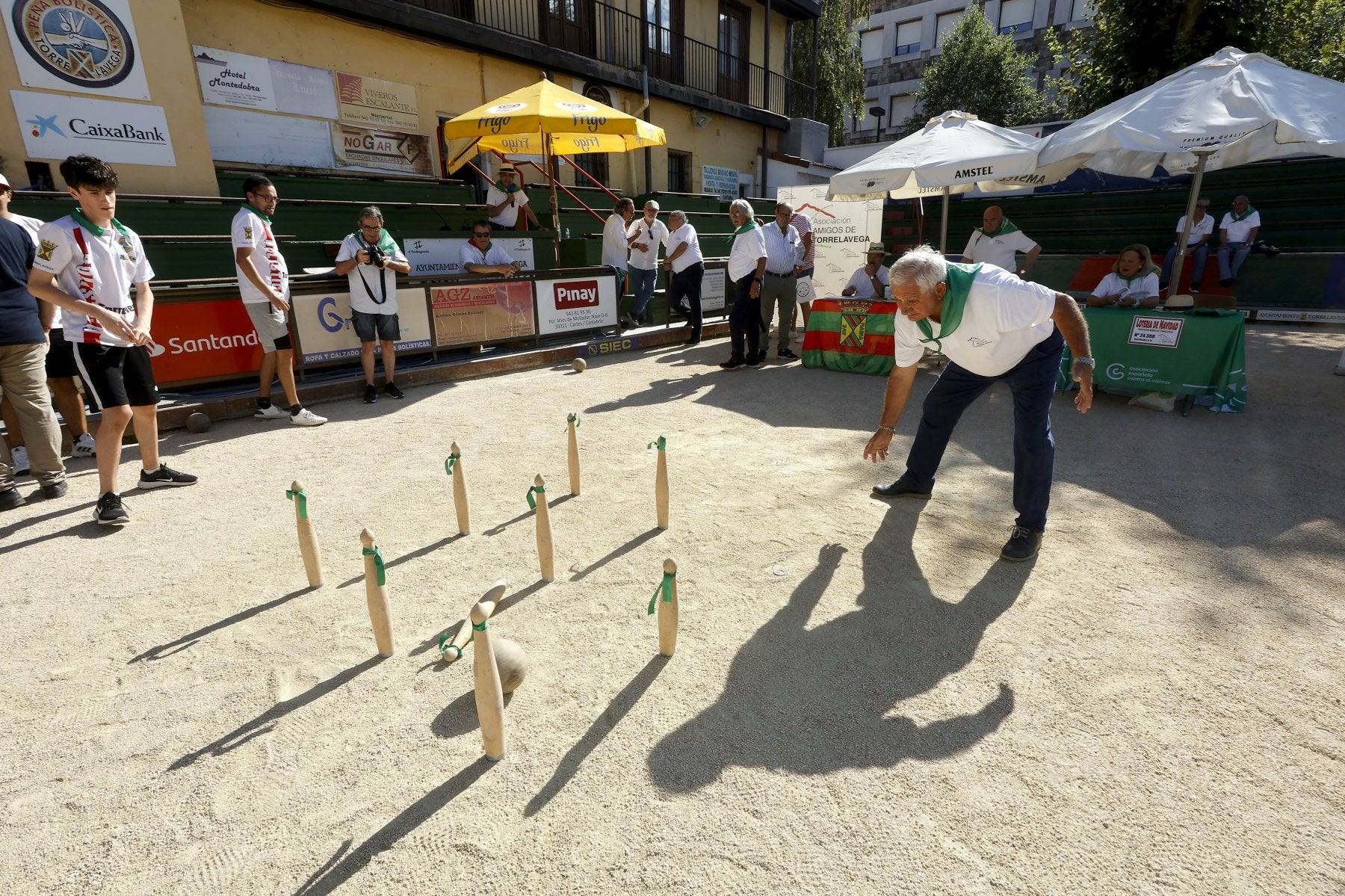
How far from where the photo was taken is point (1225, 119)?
6.55 m

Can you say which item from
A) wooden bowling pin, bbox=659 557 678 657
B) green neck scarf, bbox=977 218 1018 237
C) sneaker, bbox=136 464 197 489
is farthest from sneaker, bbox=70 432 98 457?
green neck scarf, bbox=977 218 1018 237

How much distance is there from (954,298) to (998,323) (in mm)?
280

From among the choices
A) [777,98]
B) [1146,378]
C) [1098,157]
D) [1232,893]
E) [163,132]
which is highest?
[777,98]

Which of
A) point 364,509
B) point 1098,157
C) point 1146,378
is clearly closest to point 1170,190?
point 1098,157

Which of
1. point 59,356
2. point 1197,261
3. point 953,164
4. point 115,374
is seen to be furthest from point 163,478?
point 1197,261

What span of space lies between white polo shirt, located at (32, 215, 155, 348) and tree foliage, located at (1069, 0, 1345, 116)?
18120 mm

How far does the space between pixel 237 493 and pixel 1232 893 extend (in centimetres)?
584

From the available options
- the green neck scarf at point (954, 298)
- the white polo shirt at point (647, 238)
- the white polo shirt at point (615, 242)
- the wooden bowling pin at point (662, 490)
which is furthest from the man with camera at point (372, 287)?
the green neck scarf at point (954, 298)

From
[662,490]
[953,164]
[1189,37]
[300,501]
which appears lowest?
[662,490]

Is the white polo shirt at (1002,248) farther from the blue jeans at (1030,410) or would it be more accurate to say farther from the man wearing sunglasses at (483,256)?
the man wearing sunglasses at (483,256)

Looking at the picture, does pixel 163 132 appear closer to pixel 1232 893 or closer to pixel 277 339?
pixel 277 339

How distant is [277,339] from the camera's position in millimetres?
6625

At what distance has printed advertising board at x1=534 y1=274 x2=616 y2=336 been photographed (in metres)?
9.97

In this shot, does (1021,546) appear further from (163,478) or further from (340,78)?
(340,78)
